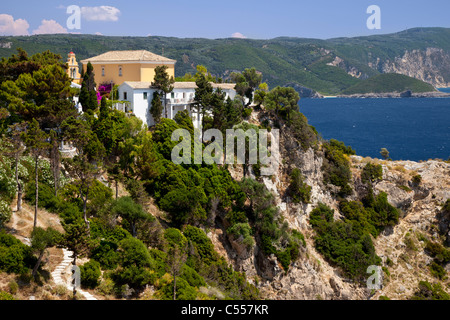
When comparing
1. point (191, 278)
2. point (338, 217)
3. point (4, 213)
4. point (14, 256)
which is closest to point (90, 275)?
point (14, 256)

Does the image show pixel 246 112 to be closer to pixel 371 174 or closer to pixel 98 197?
pixel 371 174

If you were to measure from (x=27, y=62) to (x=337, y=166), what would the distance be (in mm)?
45869

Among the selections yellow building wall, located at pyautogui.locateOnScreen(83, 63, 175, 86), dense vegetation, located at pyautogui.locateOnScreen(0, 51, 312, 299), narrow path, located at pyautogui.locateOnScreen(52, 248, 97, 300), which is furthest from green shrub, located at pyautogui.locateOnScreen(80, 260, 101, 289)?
yellow building wall, located at pyautogui.locateOnScreen(83, 63, 175, 86)

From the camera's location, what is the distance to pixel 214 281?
41.1 metres

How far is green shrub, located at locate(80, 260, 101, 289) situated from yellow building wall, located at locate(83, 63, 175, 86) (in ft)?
128

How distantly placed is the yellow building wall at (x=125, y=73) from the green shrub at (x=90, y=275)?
3910cm

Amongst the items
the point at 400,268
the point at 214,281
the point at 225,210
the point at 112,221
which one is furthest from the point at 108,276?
the point at 400,268

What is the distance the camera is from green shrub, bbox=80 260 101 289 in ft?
95.3

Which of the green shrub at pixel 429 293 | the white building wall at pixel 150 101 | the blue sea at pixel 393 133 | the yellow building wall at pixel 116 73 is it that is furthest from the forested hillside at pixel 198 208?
the blue sea at pixel 393 133

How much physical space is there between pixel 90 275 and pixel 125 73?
41447 millimetres

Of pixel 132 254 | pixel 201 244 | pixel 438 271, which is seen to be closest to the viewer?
pixel 132 254

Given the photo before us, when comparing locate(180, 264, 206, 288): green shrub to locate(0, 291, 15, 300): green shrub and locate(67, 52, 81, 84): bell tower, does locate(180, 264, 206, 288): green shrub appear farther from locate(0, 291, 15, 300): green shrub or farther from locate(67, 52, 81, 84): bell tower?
locate(67, 52, 81, 84): bell tower

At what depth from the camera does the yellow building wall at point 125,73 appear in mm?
63938

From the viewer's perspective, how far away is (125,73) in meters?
64.5
